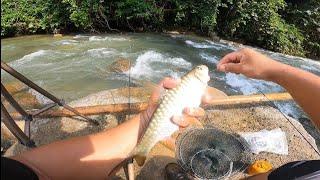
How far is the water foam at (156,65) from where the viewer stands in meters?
9.62

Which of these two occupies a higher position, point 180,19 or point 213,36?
point 180,19

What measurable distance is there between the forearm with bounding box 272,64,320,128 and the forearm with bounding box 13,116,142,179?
1.06m

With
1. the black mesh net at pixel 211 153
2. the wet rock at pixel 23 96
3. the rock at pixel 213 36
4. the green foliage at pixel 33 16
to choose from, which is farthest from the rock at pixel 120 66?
the black mesh net at pixel 211 153

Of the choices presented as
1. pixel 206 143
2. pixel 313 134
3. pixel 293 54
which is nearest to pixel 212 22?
pixel 293 54

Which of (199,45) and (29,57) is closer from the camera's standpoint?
(29,57)

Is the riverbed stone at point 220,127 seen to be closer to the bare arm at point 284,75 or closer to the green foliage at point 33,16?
the bare arm at point 284,75

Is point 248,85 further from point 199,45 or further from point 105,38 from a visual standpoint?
point 105,38

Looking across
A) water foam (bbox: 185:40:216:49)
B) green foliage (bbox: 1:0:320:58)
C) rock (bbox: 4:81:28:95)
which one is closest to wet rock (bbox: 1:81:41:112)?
rock (bbox: 4:81:28:95)

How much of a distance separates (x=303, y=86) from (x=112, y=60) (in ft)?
26.4

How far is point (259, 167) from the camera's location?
157 inches

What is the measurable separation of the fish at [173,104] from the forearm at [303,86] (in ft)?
2.57

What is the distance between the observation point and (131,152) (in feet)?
8.68

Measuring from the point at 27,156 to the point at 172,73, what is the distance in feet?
24.5

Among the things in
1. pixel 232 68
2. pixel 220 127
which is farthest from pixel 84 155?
pixel 220 127
